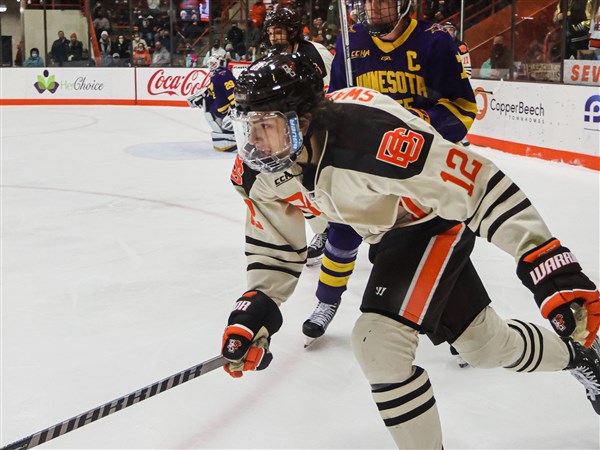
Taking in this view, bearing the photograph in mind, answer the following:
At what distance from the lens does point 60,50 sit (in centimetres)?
1355

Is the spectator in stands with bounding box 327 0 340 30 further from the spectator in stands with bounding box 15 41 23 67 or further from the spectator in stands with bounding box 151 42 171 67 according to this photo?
the spectator in stands with bounding box 15 41 23 67

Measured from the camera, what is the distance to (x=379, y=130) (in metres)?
1.58

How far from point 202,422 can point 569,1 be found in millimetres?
A: 6064

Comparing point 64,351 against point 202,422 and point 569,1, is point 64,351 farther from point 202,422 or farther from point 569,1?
point 569,1

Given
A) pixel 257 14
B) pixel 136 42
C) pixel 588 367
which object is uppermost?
pixel 257 14

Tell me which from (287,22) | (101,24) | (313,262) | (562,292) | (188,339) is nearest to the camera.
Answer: (562,292)

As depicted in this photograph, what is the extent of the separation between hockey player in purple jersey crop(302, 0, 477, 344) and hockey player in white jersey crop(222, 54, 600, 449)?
892 millimetres

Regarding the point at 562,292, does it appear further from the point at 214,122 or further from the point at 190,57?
the point at 190,57

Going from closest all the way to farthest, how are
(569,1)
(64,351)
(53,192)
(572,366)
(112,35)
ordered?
1. (572,366)
2. (64,351)
3. (53,192)
4. (569,1)
5. (112,35)

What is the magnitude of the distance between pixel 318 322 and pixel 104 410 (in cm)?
113

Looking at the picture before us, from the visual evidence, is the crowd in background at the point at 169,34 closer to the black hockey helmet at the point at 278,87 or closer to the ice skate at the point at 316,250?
the ice skate at the point at 316,250

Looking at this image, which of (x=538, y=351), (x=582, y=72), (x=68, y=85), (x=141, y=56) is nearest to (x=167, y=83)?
(x=141, y=56)

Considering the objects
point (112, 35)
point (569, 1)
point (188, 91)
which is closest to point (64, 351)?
point (569, 1)

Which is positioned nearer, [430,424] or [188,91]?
[430,424]
